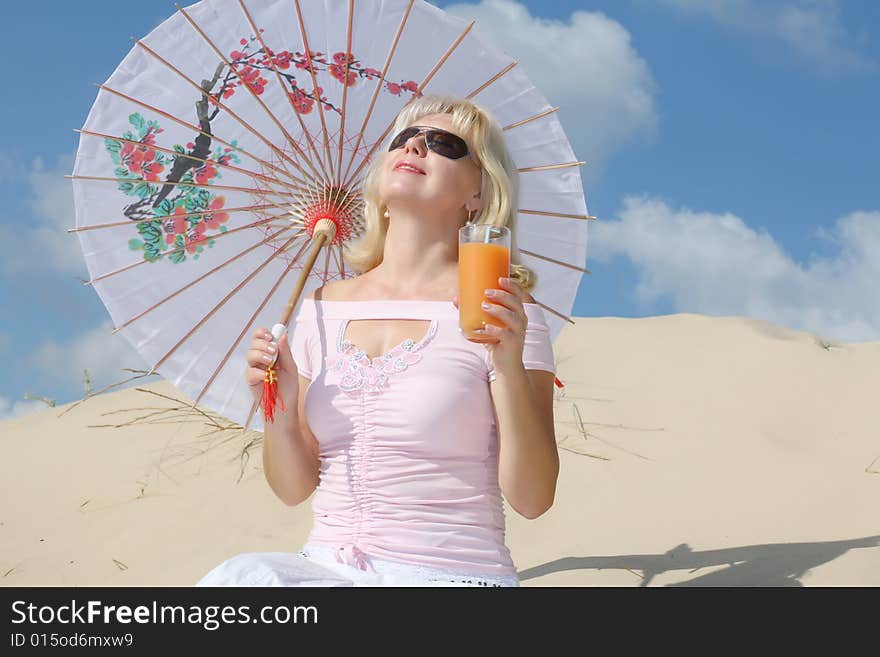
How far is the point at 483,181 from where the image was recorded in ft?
9.95

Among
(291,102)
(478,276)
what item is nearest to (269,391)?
(478,276)

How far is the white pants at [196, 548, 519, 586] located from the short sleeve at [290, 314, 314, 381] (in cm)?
61

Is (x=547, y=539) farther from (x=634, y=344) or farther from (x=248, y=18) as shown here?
(x=634, y=344)

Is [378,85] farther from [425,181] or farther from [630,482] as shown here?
[630,482]

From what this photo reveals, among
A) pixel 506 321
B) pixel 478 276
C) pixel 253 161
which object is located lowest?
pixel 506 321

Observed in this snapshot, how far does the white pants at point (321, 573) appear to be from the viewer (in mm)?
2320

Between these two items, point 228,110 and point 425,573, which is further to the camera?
point 228,110

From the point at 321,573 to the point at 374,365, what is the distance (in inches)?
25.6

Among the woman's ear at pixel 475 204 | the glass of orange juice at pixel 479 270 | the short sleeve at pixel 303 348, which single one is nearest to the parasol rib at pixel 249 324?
the short sleeve at pixel 303 348

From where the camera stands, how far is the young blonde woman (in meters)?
2.58

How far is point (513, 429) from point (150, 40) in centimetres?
218

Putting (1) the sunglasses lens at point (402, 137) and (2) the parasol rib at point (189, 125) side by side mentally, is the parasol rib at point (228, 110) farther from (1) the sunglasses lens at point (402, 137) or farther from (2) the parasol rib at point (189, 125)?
(1) the sunglasses lens at point (402, 137)

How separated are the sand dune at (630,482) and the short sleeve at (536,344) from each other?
236cm

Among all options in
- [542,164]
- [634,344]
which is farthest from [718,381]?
[542,164]
